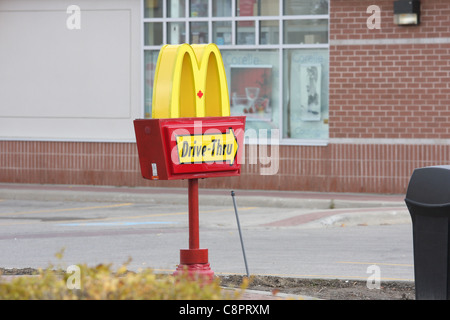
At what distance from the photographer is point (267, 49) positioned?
18953 millimetres

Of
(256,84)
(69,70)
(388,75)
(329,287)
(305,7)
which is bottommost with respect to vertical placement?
(329,287)

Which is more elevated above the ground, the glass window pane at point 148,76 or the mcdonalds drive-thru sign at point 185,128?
the glass window pane at point 148,76

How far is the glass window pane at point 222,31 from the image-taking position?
62.6ft

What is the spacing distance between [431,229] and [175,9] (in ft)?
44.0

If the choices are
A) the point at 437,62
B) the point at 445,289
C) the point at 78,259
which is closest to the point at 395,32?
the point at 437,62

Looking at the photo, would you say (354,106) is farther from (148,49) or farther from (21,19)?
(21,19)

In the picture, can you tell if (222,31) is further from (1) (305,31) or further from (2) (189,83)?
(2) (189,83)

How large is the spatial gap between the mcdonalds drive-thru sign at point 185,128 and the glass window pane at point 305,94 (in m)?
10.6

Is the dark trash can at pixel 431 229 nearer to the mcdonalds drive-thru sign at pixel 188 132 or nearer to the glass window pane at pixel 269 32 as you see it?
the mcdonalds drive-thru sign at pixel 188 132

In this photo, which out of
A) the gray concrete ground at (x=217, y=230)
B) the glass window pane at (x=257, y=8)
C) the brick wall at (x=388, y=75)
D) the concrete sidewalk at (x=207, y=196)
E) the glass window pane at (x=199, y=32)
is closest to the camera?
the gray concrete ground at (x=217, y=230)

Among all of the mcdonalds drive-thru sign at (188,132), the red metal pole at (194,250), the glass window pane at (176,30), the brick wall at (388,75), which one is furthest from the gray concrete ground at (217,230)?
the glass window pane at (176,30)

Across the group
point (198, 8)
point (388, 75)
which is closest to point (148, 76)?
point (198, 8)

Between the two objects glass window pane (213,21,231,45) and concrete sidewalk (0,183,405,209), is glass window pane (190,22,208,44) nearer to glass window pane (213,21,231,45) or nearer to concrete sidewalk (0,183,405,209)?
glass window pane (213,21,231,45)

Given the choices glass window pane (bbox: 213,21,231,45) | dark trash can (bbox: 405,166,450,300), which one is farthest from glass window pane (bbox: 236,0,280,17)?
dark trash can (bbox: 405,166,450,300)
